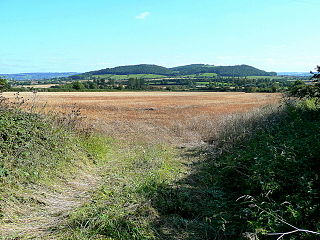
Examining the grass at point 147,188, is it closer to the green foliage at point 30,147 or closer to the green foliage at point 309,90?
the green foliage at point 30,147

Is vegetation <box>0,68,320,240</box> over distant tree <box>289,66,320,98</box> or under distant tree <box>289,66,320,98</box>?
under

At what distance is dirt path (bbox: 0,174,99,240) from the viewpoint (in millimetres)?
4797

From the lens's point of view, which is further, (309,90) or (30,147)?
(309,90)

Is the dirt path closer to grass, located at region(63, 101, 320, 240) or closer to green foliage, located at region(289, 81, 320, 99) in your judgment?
grass, located at region(63, 101, 320, 240)

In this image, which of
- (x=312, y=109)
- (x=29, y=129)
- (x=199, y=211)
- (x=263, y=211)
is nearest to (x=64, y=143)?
(x=29, y=129)

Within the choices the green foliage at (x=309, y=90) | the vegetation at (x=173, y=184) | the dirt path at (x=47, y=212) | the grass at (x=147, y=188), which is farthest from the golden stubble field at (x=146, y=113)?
the green foliage at (x=309, y=90)

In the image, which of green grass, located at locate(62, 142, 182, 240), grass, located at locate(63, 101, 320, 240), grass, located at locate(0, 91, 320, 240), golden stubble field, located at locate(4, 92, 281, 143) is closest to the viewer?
grass, located at locate(63, 101, 320, 240)

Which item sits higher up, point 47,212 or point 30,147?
point 30,147

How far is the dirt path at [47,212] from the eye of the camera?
15.7ft

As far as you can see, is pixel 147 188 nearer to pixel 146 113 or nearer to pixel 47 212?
pixel 47 212

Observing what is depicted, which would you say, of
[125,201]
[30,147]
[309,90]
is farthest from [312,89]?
[30,147]

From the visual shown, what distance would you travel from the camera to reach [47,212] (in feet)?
18.5

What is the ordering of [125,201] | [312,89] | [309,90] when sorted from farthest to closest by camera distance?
1. [309,90]
2. [312,89]
3. [125,201]

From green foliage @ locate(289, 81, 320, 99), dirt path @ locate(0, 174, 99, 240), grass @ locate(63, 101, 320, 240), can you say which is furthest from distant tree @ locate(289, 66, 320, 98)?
dirt path @ locate(0, 174, 99, 240)
